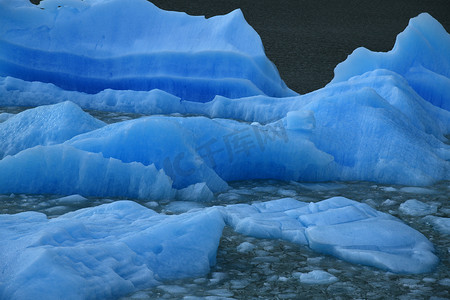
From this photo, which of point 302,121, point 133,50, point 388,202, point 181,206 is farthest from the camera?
point 133,50

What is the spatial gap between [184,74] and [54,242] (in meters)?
2.66

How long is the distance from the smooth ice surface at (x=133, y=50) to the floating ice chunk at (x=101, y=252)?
2276mm

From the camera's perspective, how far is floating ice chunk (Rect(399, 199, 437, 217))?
2.20 metres

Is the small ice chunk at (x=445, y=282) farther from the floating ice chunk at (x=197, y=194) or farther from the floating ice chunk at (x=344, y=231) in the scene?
the floating ice chunk at (x=197, y=194)

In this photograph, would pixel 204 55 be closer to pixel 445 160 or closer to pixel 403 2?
pixel 445 160

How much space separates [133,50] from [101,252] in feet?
9.19

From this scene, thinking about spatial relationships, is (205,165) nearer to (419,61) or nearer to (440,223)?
(440,223)

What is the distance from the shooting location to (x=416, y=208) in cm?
225

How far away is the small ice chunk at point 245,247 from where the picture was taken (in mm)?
1797

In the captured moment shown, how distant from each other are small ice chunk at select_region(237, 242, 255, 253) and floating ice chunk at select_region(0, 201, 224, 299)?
11 centimetres

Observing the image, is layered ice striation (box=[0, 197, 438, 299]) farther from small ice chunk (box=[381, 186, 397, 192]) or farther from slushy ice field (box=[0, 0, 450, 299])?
small ice chunk (box=[381, 186, 397, 192])

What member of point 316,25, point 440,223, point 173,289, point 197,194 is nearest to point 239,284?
point 173,289

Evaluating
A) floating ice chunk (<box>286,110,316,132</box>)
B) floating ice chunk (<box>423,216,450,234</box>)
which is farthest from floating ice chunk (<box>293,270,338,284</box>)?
floating ice chunk (<box>286,110,316,132</box>)

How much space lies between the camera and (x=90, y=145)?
2410 millimetres
